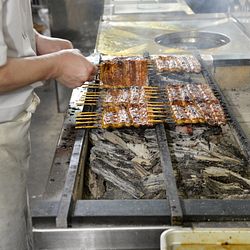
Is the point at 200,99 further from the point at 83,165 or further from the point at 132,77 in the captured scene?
the point at 83,165

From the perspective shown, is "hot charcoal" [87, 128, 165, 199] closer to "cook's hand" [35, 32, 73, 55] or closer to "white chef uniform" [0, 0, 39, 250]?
"white chef uniform" [0, 0, 39, 250]

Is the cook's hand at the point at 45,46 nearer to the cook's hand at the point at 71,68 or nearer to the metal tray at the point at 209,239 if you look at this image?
the cook's hand at the point at 71,68

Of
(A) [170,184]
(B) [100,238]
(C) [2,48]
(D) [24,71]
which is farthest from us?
(A) [170,184]

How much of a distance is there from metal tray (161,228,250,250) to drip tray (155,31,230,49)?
4.37 metres

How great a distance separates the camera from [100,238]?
1.96 meters

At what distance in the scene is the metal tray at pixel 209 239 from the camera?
184 cm

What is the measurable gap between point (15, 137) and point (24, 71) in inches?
15.2

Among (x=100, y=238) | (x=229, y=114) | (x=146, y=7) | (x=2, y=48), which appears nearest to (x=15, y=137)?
(x=2, y=48)

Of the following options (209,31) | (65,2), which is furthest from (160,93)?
(65,2)

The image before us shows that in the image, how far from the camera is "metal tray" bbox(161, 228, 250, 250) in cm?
184

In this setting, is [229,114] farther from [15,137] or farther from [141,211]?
[15,137]

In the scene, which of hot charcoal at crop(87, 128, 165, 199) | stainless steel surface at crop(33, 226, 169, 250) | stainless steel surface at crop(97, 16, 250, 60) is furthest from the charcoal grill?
stainless steel surface at crop(97, 16, 250, 60)

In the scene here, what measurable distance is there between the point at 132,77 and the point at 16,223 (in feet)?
6.76

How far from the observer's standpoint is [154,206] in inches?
80.7
